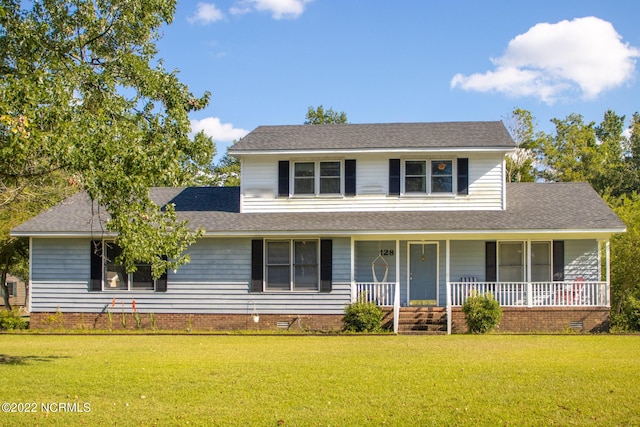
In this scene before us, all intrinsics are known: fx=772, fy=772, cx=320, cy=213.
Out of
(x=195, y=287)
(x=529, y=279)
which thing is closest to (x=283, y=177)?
(x=195, y=287)

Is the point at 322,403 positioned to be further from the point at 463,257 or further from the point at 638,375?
the point at 463,257

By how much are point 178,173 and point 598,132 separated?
55832 mm

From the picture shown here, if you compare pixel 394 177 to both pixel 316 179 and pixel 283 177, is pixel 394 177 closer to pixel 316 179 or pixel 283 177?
pixel 316 179

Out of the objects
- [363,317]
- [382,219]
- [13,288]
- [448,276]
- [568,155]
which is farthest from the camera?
[13,288]

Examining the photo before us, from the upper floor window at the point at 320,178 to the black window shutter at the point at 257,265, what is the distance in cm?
214

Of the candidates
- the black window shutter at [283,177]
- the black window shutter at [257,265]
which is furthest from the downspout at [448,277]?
the black window shutter at [257,265]

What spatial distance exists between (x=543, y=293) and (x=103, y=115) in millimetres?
13549

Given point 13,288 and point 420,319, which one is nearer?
point 420,319

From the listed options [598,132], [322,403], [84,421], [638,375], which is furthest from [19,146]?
[598,132]

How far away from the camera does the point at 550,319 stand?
2106cm

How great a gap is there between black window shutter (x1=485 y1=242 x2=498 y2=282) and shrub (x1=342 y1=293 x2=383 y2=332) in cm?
358

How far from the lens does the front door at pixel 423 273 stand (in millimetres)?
22688

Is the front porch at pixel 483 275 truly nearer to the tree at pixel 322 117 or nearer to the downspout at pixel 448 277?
the downspout at pixel 448 277

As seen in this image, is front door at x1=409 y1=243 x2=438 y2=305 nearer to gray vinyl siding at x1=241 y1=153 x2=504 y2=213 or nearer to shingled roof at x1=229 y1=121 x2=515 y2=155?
gray vinyl siding at x1=241 y1=153 x2=504 y2=213
